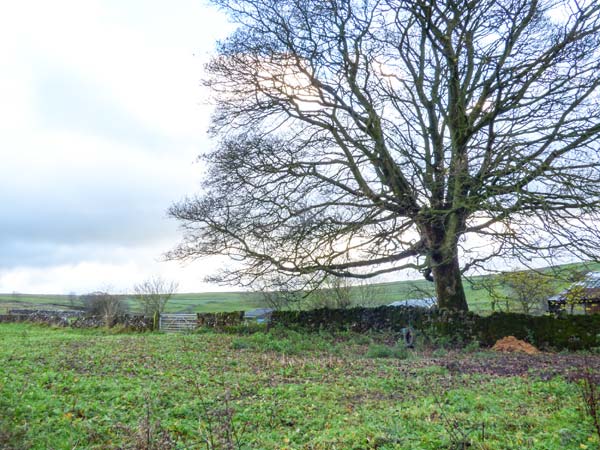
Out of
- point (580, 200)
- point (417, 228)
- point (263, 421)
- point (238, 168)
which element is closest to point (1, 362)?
point (263, 421)

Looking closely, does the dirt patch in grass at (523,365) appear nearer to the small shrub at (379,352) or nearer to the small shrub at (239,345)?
the small shrub at (379,352)

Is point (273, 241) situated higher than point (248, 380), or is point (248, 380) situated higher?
point (273, 241)

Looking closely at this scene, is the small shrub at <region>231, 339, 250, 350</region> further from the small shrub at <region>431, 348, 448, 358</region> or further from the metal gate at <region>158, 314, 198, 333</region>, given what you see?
the metal gate at <region>158, 314, 198, 333</region>

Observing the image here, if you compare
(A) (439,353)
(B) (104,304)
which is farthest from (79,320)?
(A) (439,353)

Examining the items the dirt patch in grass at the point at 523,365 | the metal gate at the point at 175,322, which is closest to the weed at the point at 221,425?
the dirt patch in grass at the point at 523,365

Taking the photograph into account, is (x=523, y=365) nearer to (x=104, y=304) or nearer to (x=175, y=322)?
(x=175, y=322)

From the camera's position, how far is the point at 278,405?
633 centimetres

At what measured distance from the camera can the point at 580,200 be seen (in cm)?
1060

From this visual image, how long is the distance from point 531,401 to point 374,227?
8.03m

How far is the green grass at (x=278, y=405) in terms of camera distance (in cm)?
470

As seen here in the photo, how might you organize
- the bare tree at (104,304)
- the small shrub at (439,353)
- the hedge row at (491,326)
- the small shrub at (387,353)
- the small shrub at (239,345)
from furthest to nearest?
the bare tree at (104,304)
the small shrub at (239,345)
the hedge row at (491,326)
the small shrub at (387,353)
the small shrub at (439,353)

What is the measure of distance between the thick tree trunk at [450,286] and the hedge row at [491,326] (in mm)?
449

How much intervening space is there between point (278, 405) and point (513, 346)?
9173 millimetres

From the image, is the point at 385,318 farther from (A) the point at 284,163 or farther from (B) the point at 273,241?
(A) the point at 284,163
